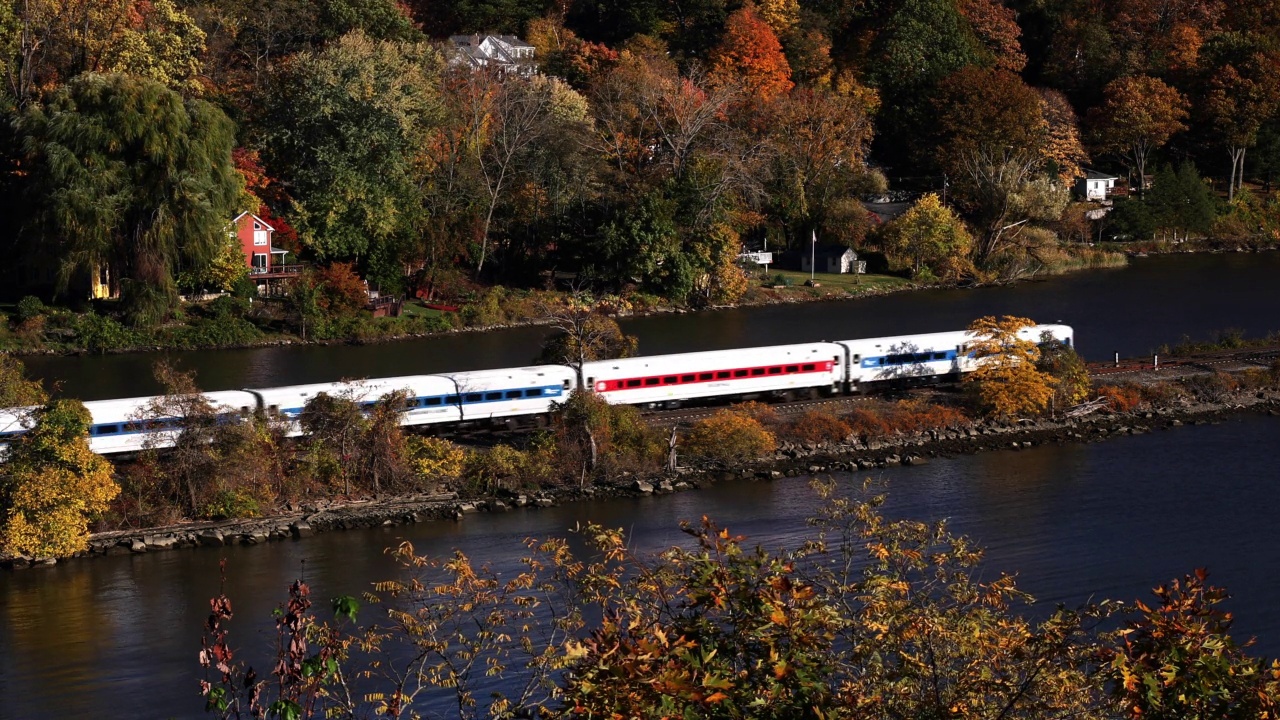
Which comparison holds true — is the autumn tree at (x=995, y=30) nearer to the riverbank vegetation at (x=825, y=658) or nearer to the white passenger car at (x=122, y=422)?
the white passenger car at (x=122, y=422)

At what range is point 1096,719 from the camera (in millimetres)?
10750

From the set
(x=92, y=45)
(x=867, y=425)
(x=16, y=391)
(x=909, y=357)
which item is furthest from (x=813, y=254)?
(x=16, y=391)

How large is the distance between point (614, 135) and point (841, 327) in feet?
43.0

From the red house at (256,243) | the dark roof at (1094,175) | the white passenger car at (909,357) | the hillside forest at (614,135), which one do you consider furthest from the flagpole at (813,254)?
the red house at (256,243)

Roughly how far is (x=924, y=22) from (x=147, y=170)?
121ft

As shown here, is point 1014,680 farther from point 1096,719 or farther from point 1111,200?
point 1111,200

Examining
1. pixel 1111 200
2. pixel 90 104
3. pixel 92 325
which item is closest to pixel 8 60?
Answer: pixel 90 104

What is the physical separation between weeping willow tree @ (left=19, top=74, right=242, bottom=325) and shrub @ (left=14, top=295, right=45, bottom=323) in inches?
39.8

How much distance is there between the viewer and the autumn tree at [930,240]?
2240 inches

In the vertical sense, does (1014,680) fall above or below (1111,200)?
below

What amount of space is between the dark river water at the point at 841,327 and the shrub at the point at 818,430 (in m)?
9.98

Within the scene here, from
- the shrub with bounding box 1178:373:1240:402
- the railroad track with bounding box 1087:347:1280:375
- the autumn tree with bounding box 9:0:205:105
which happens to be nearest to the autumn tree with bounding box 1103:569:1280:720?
the shrub with bounding box 1178:373:1240:402

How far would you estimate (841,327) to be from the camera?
4647 centimetres

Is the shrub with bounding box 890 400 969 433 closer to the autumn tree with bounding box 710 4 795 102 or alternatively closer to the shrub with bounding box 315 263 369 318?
the shrub with bounding box 315 263 369 318
